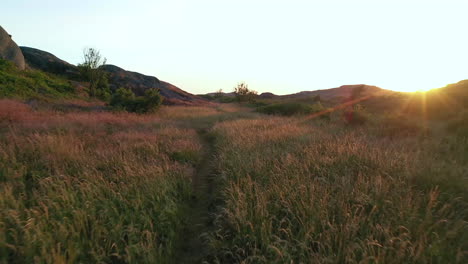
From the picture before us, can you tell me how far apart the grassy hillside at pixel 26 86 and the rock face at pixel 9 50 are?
15.5 feet

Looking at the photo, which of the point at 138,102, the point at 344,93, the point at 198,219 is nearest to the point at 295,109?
the point at 138,102

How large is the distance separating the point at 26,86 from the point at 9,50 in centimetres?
1310

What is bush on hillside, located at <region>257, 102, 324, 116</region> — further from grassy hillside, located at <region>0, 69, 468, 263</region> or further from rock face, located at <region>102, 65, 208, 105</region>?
rock face, located at <region>102, 65, 208, 105</region>

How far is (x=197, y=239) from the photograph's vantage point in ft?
11.7

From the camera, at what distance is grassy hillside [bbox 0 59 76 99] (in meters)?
20.7

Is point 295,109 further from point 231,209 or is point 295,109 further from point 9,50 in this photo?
point 9,50

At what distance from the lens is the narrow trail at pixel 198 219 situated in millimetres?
3225

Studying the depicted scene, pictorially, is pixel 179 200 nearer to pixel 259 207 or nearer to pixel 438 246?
pixel 259 207

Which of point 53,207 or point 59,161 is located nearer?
point 53,207

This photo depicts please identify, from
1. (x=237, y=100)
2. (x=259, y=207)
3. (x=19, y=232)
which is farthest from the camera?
(x=237, y=100)

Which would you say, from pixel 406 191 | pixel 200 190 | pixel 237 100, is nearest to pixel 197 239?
pixel 200 190

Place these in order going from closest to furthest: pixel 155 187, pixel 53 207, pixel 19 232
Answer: pixel 19 232 → pixel 53 207 → pixel 155 187

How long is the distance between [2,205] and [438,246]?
5.88m

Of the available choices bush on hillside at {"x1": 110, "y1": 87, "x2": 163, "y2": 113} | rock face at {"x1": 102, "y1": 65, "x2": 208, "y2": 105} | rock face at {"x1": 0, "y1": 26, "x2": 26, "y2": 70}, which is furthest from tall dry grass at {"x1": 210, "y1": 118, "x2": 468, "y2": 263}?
rock face at {"x1": 102, "y1": 65, "x2": 208, "y2": 105}
